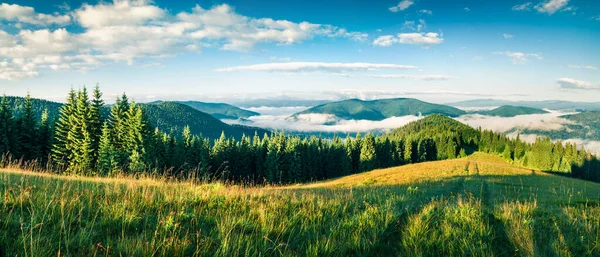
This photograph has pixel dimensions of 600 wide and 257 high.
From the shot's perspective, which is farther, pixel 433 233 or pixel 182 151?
pixel 182 151

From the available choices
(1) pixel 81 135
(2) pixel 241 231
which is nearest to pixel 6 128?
(1) pixel 81 135

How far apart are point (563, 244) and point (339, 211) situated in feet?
14.6

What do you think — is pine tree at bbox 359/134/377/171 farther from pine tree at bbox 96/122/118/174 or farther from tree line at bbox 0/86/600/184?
pine tree at bbox 96/122/118/174

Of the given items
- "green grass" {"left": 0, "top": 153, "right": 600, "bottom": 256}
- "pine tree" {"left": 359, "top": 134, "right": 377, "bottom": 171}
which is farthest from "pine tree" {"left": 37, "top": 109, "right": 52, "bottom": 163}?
"pine tree" {"left": 359, "top": 134, "right": 377, "bottom": 171}

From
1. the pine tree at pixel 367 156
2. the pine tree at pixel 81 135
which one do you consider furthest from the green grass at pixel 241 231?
the pine tree at pixel 367 156

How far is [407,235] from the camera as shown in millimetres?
5367

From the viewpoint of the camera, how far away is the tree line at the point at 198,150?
131 feet

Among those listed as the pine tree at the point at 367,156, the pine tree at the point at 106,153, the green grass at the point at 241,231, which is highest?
the green grass at the point at 241,231

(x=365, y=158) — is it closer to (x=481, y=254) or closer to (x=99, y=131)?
(x=99, y=131)

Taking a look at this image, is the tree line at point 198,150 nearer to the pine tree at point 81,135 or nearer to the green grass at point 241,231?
the pine tree at point 81,135

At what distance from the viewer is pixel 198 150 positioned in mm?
63750

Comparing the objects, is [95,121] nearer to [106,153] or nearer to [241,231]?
[106,153]

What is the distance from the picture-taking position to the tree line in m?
40.0

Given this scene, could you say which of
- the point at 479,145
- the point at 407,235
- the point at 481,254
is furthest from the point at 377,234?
the point at 479,145
